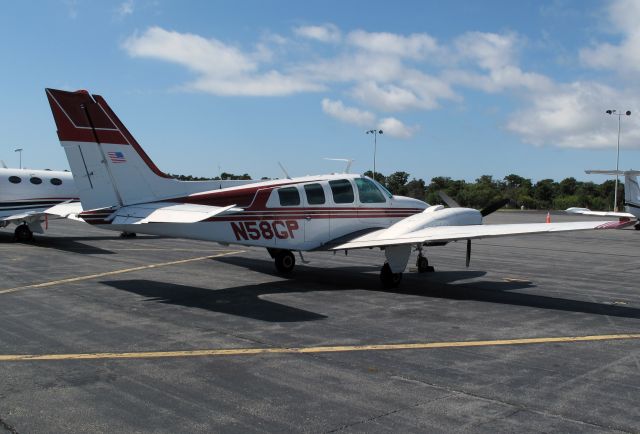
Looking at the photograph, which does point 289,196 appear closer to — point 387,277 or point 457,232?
point 387,277

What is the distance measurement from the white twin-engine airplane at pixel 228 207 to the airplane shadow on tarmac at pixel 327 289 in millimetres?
1041

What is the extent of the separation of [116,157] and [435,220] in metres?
7.77

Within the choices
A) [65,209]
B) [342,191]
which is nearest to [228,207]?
[342,191]

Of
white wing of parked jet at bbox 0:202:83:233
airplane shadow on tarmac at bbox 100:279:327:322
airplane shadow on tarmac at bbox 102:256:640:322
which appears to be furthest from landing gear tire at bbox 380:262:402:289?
white wing of parked jet at bbox 0:202:83:233

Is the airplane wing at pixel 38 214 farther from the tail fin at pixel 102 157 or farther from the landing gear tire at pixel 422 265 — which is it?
the landing gear tire at pixel 422 265

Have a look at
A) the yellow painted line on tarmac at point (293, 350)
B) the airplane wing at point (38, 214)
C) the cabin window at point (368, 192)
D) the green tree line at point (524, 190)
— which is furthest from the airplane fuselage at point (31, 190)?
the green tree line at point (524, 190)

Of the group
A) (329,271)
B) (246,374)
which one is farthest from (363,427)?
(329,271)

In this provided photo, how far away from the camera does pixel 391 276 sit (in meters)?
13.6

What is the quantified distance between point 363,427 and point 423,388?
134 cm

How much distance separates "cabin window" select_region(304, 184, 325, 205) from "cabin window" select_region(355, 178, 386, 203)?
1107 millimetres

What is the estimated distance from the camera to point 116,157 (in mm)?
13000

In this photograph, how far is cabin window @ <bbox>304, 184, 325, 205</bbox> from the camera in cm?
1398

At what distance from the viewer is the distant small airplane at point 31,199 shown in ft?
78.0

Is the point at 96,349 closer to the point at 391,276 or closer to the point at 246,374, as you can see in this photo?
the point at 246,374
